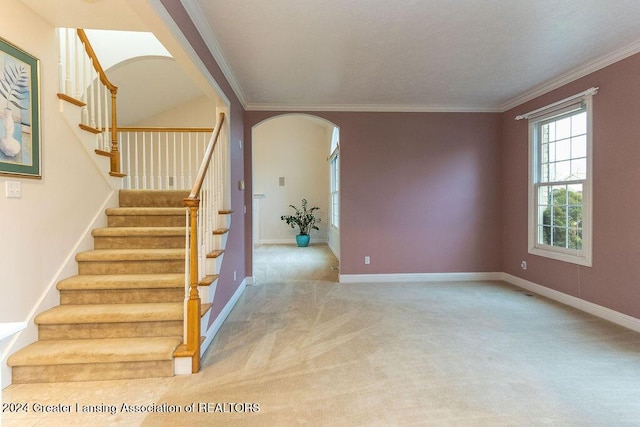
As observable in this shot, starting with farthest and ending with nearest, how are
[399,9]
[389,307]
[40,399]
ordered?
[389,307], [399,9], [40,399]

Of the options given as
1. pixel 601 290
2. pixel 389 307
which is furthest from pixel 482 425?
pixel 601 290

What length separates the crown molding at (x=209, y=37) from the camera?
2.19 m

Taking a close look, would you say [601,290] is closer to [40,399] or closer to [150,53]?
[40,399]

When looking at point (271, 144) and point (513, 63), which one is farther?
point (271, 144)

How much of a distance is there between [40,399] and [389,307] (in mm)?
2907

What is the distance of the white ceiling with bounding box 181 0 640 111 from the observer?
7.51ft

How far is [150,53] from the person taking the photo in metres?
3.53

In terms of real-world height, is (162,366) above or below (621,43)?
below

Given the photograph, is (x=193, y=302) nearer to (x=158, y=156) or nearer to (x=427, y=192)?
(x=427, y=192)

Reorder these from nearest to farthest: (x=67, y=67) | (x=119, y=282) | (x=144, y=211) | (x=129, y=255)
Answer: (x=119, y=282)
(x=67, y=67)
(x=129, y=255)
(x=144, y=211)

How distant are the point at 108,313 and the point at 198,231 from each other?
87 centimetres

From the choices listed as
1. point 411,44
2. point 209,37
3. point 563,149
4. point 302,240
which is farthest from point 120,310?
point 302,240

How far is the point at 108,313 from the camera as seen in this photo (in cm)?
231

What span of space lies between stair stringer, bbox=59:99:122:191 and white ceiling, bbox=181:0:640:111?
1.26 m
